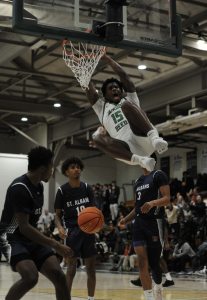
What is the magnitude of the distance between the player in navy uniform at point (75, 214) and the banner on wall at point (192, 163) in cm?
2020

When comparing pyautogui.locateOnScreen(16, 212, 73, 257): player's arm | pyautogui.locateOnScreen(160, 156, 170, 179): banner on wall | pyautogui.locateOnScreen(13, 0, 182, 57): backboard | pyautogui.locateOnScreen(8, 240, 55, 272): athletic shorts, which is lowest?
pyautogui.locateOnScreen(8, 240, 55, 272): athletic shorts

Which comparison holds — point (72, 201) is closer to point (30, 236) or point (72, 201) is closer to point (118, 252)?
point (30, 236)

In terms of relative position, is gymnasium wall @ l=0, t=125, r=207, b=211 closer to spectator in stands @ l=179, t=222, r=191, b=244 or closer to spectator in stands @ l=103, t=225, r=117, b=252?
spectator in stands @ l=103, t=225, r=117, b=252

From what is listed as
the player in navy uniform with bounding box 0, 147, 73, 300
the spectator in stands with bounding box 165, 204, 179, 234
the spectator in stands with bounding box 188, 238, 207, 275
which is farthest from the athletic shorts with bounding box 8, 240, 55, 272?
the spectator in stands with bounding box 165, 204, 179, 234

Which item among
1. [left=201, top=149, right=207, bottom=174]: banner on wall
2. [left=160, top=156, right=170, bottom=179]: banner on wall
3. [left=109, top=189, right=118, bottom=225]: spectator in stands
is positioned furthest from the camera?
[left=160, top=156, right=170, bottom=179]: banner on wall

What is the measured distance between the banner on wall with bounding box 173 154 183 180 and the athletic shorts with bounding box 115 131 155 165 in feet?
70.6

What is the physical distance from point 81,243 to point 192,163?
68.8 ft

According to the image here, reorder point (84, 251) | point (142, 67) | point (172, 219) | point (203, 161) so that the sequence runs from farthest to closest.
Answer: point (203, 161), point (142, 67), point (172, 219), point (84, 251)

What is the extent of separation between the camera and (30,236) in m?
4.60

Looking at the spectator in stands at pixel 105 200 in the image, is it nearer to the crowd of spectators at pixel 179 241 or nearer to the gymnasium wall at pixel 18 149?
the crowd of spectators at pixel 179 241

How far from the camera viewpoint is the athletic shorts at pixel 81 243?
22.4 feet

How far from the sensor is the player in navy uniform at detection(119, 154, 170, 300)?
20.8 ft

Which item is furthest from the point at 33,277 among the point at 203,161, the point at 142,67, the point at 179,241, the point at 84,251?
the point at 203,161

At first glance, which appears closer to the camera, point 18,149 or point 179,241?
point 179,241
